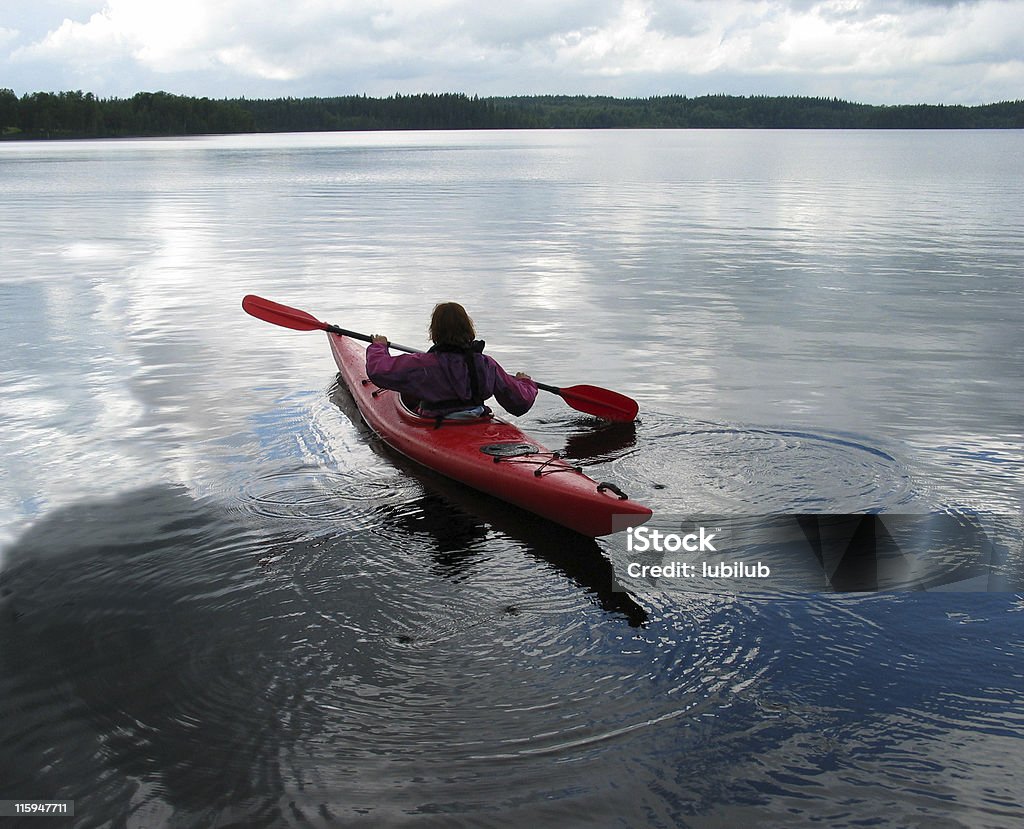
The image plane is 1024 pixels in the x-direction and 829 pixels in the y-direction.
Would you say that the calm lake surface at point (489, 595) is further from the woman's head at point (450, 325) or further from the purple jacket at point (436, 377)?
the woman's head at point (450, 325)

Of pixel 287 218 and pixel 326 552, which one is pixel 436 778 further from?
pixel 287 218

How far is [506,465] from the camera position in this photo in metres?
6.50

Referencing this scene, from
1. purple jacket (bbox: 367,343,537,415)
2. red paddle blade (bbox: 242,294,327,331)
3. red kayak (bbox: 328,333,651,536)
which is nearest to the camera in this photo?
red kayak (bbox: 328,333,651,536)

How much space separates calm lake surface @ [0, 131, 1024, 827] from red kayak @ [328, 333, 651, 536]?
0.55ft

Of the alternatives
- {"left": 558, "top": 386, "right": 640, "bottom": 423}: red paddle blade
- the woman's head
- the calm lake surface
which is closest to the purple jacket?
the woman's head

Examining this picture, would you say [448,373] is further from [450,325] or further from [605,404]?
[605,404]

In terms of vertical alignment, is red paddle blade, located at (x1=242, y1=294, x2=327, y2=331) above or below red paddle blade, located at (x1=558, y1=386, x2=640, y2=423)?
above

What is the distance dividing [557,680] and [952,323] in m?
10.6

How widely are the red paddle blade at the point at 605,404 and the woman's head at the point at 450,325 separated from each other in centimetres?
158

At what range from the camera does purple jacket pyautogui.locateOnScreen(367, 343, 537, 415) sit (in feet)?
23.9

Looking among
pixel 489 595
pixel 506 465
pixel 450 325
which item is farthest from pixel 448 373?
pixel 489 595

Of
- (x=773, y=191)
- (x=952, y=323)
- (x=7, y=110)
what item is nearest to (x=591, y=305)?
(x=952, y=323)

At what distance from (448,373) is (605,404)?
1702mm

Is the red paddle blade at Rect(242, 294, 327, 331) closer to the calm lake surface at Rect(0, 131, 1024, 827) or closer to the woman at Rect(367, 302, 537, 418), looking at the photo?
the calm lake surface at Rect(0, 131, 1024, 827)
